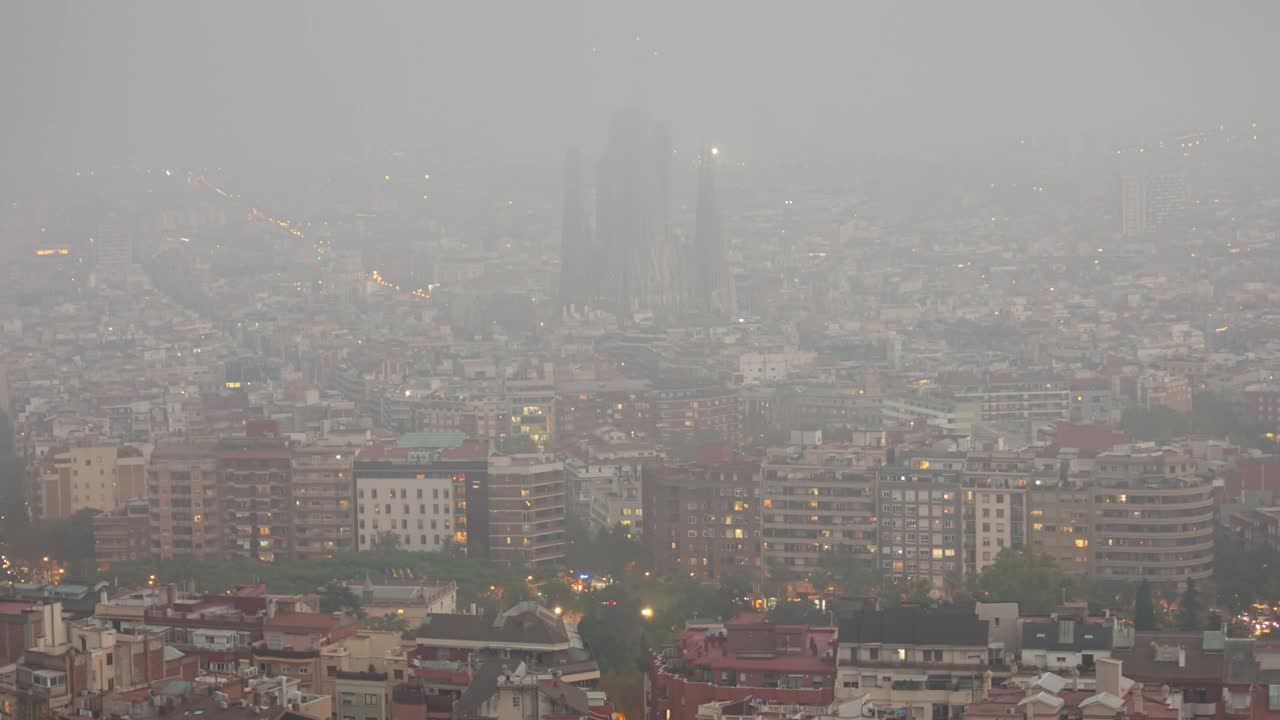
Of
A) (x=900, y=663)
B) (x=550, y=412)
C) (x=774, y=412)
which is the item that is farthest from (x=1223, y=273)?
(x=900, y=663)

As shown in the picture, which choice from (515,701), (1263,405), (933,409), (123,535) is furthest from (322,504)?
(1263,405)

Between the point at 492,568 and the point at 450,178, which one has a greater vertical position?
the point at 450,178

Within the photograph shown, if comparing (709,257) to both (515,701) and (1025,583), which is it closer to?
(1025,583)

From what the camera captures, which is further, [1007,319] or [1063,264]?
[1063,264]

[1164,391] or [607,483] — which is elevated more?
[1164,391]

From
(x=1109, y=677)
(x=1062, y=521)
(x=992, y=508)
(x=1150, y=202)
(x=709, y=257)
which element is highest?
(x=1150, y=202)

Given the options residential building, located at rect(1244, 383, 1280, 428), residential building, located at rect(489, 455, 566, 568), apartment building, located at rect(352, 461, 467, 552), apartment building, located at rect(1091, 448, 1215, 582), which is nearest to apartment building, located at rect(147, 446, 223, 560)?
apartment building, located at rect(352, 461, 467, 552)

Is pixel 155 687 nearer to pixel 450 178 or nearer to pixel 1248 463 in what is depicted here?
pixel 1248 463
